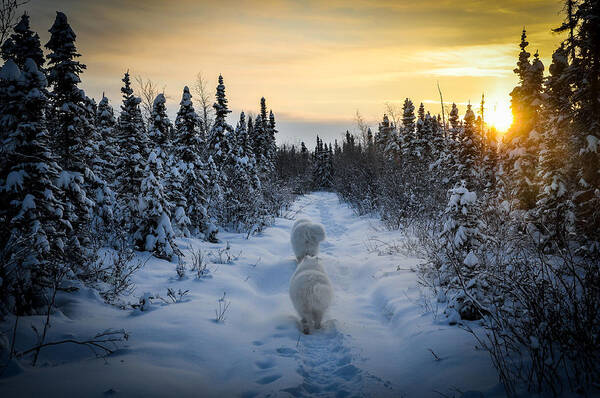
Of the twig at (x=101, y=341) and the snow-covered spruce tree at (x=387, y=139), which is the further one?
the snow-covered spruce tree at (x=387, y=139)

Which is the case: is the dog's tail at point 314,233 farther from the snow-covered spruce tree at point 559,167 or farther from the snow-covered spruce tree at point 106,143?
the snow-covered spruce tree at point 106,143

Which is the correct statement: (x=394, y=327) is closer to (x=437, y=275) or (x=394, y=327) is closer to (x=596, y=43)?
(x=437, y=275)

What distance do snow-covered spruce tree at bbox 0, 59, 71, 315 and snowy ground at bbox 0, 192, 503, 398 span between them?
694 millimetres

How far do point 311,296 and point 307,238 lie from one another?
325 centimetres

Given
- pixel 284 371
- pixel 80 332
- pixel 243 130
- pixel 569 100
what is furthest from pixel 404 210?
pixel 243 130

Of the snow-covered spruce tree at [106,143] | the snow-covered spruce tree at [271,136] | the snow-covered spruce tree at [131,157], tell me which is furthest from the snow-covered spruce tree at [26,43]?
the snow-covered spruce tree at [271,136]

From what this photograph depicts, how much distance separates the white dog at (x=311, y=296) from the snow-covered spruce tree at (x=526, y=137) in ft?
33.4

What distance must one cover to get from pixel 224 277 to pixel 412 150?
79.9 feet

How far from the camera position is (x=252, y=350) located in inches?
153

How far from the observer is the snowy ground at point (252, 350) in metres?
2.73

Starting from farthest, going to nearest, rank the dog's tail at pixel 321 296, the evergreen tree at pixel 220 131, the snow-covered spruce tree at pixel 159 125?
the evergreen tree at pixel 220 131, the snow-covered spruce tree at pixel 159 125, the dog's tail at pixel 321 296

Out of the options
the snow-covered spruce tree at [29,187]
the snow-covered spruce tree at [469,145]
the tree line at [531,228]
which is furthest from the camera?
the snow-covered spruce tree at [469,145]

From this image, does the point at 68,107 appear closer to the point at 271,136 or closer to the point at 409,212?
the point at 409,212

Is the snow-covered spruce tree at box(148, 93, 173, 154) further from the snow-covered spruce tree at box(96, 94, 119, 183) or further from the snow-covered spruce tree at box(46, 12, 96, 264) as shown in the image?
the snow-covered spruce tree at box(46, 12, 96, 264)
